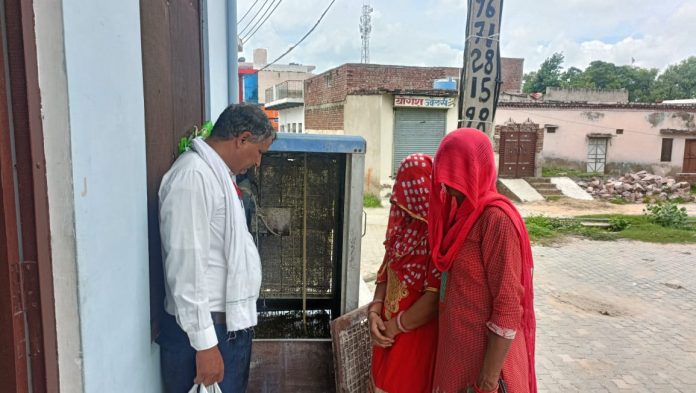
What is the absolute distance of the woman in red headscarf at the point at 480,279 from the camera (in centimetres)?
167

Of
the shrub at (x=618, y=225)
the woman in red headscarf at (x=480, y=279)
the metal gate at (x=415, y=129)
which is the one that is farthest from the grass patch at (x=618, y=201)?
the woman in red headscarf at (x=480, y=279)

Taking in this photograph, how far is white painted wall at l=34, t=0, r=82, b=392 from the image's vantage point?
1.02 metres

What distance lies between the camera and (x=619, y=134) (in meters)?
19.1

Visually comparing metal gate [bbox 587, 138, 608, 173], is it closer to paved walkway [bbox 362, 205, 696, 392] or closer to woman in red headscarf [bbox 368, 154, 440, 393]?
paved walkway [bbox 362, 205, 696, 392]

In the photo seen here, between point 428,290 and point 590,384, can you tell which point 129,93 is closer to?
point 428,290

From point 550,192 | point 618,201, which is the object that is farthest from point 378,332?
point 618,201

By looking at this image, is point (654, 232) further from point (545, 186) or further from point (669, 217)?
point (545, 186)

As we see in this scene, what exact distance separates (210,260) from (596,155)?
20599mm

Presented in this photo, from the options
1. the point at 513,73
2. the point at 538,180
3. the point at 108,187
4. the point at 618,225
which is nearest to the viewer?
the point at 108,187

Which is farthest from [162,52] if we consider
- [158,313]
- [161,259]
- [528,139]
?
[528,139]

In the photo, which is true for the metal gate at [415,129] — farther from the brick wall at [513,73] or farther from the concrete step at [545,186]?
the brick wall at [513,73]

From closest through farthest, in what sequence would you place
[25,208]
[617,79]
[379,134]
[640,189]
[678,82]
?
1. [25,208]
2. [379,134]
3. [640,189]
4. [617,79]
5. [678,82]

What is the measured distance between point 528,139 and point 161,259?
710 inches

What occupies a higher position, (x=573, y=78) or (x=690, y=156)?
(x=573, y=78)
